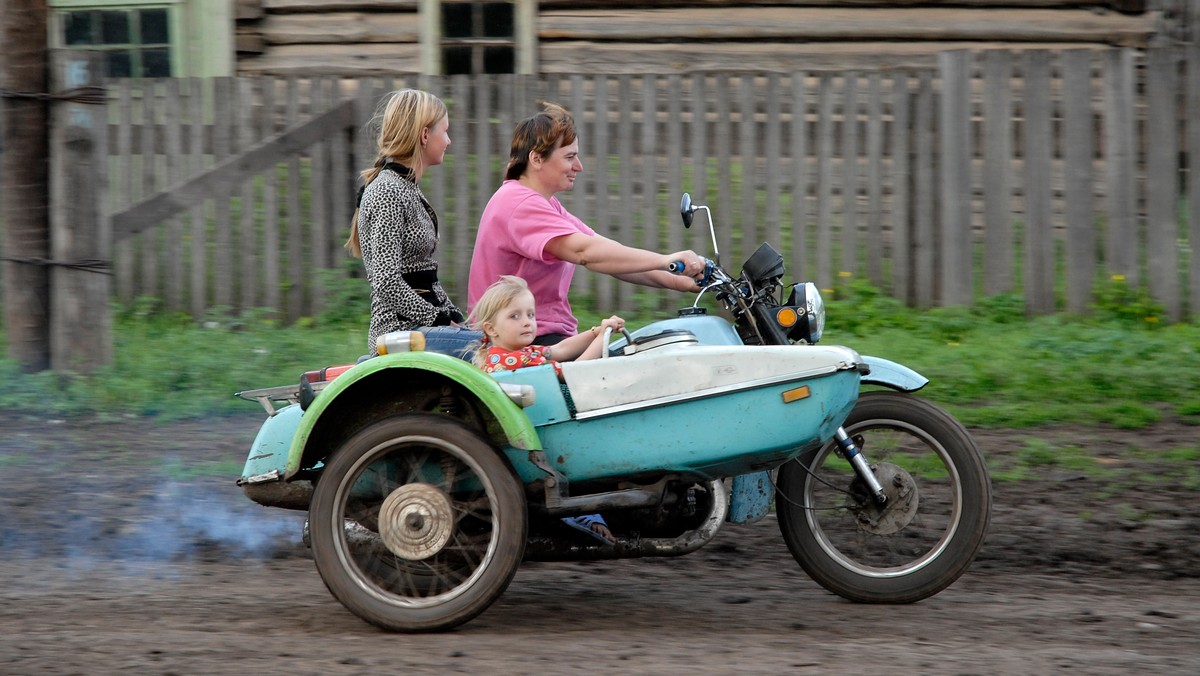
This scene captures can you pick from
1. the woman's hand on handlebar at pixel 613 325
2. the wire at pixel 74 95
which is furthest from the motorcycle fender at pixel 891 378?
the wire at pixel 74 95

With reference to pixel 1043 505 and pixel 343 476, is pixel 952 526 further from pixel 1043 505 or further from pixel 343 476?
pixel 343 476

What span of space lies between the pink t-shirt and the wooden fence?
175 inches

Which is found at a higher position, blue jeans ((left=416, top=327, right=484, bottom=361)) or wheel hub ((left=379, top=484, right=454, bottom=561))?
blue jeans ((left=416, top=327, right=484, bottom=361))

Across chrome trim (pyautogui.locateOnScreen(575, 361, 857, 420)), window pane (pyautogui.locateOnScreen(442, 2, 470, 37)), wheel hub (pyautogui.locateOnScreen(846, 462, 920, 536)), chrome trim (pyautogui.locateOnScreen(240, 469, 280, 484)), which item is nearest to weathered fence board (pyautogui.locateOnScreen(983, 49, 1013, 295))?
wheel hub (pyautogui.locateOnScreen(846, 462, 920, 536))

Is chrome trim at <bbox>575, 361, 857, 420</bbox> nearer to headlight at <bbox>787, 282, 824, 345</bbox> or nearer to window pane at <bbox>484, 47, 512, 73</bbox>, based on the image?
headlight at <bbox>787, 282, 824, 345</bbox>

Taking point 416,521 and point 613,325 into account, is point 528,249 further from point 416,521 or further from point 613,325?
point 416,521

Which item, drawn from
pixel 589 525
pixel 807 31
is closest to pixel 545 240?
pixel 589 525

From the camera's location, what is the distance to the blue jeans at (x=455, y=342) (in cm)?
449

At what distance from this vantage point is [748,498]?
15.0 ft

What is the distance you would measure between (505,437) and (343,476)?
1.79 feet

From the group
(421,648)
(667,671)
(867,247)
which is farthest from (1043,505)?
(867,247)

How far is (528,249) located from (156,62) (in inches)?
349

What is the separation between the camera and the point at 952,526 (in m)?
4.46

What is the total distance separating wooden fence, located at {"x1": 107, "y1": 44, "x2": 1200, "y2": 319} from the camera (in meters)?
8.90
